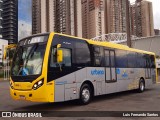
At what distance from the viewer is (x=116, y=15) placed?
92750mm

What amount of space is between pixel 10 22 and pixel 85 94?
12517 centimetres

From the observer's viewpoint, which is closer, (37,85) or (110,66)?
(37,85)

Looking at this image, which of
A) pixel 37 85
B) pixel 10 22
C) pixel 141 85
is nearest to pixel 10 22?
pixel 10 22

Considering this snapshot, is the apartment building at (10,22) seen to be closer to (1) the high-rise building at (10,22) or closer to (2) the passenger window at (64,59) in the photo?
(1) the high-rise building at (10,22)

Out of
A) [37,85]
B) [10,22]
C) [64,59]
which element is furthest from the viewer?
[10,22]

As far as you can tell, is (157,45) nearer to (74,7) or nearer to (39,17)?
(74,7)

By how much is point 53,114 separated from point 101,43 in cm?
575

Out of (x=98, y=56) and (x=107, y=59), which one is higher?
(x=98, y=56)

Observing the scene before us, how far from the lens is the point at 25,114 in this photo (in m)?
9.82

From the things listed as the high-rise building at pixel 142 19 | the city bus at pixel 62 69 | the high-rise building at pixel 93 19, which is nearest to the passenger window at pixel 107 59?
the city bus at pixel 62 69

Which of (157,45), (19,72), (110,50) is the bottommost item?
(19,72)

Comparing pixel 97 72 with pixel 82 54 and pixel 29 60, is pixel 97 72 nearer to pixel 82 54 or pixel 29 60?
pixel 82 54

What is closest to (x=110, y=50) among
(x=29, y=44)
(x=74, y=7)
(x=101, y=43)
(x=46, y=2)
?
(x=101, y=43)

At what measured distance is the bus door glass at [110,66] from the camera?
47.4 ft
